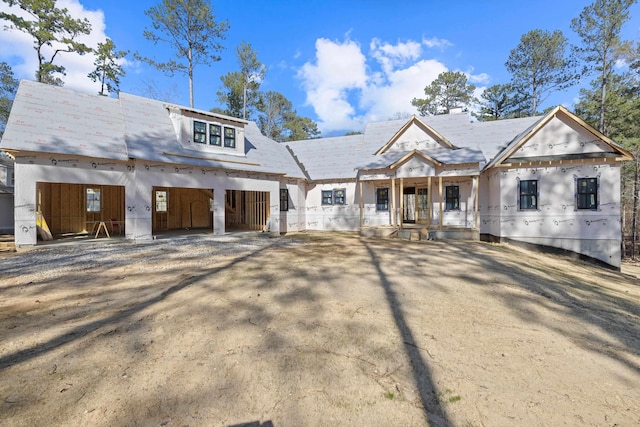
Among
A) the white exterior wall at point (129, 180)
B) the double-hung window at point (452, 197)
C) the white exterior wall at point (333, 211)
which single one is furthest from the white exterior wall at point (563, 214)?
the white exterior wall at point (129, 180)

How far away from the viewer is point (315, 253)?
1034cm

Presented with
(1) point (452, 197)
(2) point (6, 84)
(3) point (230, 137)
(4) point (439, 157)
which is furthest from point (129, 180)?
(2) point (6, 84)

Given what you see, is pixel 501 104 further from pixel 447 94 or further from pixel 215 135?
pixel 215 135

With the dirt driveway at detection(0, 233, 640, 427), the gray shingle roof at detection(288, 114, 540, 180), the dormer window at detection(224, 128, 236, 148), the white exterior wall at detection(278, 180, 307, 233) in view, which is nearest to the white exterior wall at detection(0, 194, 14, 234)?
the dormer window at detection(224, 128, 236, 148)

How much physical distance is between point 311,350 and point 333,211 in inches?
627

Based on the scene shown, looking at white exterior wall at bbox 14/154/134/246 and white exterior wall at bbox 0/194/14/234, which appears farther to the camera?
white exterior wall at bbox 0/194/14/234

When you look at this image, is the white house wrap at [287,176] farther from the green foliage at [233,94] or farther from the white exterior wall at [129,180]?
the green foliage at [233,94]

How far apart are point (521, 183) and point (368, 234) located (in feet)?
26.3

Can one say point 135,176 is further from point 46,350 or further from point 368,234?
point 368,234

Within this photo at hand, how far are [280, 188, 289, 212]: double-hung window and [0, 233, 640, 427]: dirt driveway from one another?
440 inches

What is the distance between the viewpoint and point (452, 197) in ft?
54.6

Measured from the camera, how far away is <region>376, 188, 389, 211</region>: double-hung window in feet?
59.1

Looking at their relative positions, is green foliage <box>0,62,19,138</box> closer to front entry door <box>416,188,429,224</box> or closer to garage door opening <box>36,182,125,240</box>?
garage door opening <box>36,182,125,240</box>

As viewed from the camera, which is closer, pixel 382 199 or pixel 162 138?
pixel 162 138
